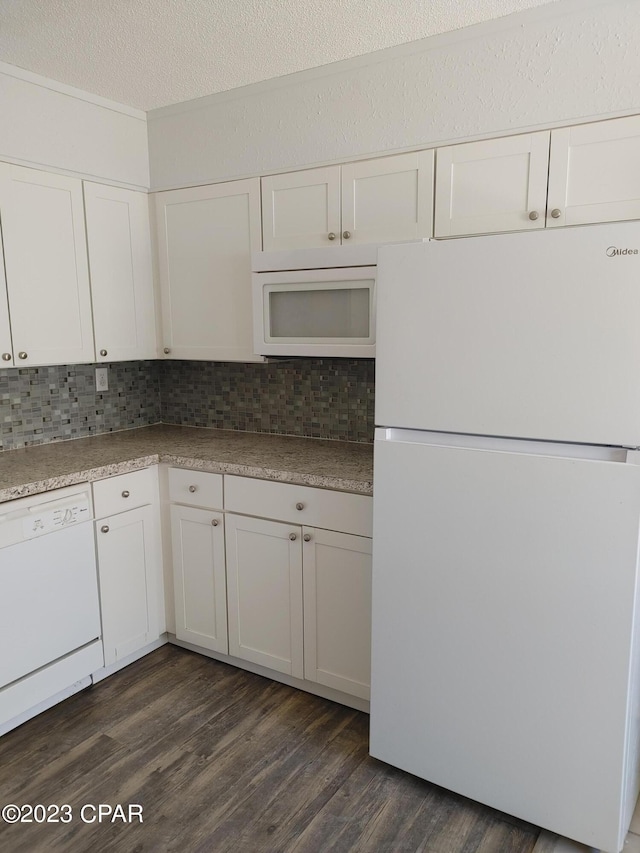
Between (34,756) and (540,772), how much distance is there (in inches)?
63.7

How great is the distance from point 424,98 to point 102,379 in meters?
1.91

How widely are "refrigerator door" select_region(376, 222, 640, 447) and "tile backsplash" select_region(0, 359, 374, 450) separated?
3.06 feet

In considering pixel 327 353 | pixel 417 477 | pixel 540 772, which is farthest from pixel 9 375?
pixel 540 772

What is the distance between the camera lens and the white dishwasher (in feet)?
7.00

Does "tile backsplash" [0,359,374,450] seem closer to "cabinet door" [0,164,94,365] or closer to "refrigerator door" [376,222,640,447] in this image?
"cabinet door" [0,164,94,365]

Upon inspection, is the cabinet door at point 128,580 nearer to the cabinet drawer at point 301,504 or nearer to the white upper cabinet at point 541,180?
the cabinet drawer at point 301,504

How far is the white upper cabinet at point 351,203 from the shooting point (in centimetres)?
218

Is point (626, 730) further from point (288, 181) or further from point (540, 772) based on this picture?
point (288, 181)

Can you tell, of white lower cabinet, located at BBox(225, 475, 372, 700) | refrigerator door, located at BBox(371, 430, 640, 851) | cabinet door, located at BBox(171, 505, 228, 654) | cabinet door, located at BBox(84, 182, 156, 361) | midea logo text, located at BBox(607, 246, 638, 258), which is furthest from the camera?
cabinet door, located at BBox(84, 182, 156, 361)

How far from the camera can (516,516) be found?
1.63m

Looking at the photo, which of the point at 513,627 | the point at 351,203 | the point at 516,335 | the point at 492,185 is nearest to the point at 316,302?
the point at 351,203

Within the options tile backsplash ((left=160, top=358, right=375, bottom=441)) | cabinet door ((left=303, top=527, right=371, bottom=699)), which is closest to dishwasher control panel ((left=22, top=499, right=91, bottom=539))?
cabinet door ((left=303, top=527, right=371, bottom=699))

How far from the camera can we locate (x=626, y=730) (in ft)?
5.17

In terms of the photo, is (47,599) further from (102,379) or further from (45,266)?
(45,266)
